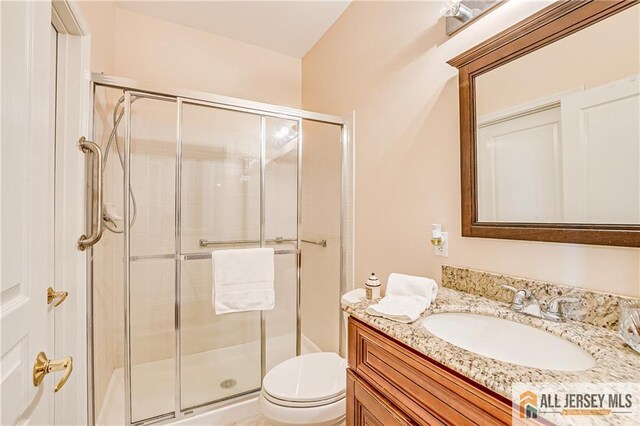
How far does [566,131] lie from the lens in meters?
0.92

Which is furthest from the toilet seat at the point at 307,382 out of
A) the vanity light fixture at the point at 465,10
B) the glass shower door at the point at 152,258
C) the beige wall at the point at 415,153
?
the vanity light fixture at the point at 465,10

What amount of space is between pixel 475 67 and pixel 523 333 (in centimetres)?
101

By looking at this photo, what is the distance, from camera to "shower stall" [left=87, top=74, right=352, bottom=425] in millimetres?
1577

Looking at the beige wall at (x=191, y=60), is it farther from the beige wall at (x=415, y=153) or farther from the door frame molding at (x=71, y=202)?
the beige wall at (x=415, y=153)

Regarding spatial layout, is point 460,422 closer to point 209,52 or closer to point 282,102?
point 282,102

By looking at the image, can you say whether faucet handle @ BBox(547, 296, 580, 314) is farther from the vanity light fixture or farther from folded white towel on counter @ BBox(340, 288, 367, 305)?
the vanity light fixture

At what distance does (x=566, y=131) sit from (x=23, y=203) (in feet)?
4.80

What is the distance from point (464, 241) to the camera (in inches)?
47.8

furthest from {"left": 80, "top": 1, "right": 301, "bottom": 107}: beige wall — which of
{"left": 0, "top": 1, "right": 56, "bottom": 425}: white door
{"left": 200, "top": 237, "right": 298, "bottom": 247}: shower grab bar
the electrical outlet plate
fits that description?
the electrical outlet plate

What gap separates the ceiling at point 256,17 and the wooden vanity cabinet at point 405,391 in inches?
85.6

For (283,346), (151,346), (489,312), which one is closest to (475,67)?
(489,312)

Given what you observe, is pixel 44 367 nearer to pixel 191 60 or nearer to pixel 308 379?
pixel 308 379
